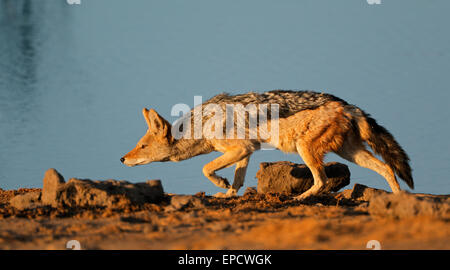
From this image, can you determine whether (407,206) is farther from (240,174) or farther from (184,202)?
(240,174)

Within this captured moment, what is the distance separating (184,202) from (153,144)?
3502 millimetres

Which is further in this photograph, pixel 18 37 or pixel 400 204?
pixel 18 37

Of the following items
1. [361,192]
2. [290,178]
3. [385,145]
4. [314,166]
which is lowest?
[361,192]

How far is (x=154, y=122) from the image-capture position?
1301 centimetres

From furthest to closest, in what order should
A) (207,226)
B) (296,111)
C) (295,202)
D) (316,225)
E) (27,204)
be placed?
(296,111) → (295,202) → (27,204) → (207,226) → (316,225)

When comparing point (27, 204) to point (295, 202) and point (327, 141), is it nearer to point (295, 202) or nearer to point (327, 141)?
point (295, 202)

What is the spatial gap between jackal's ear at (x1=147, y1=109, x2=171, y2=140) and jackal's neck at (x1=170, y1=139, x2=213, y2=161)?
37 centimetres

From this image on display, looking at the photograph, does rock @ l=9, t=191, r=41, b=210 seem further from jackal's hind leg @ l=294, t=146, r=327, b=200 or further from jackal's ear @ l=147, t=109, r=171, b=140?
jackal's hind leg @ l=294, t=146, r=327, b=200

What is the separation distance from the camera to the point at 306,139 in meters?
12.3

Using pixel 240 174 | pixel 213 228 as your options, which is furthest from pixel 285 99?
pixel 213 228

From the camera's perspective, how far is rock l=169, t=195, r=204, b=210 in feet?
32.7
